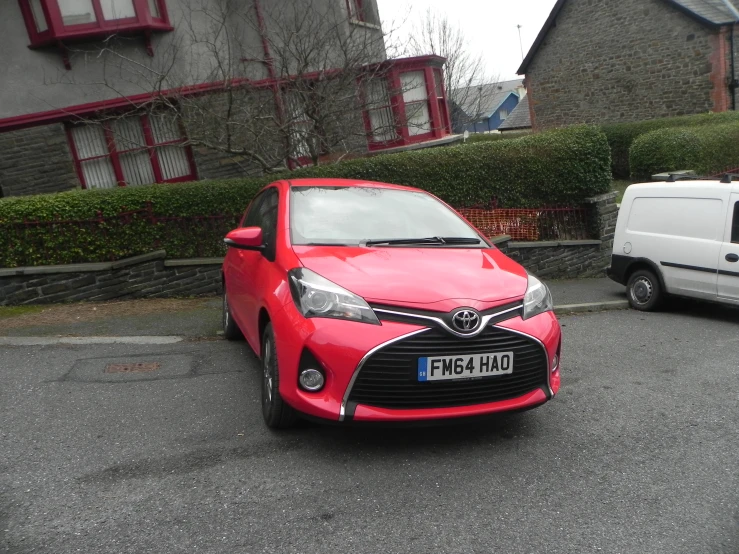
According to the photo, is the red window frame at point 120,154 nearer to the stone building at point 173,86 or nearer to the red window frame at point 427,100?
the stone building at point 173,86

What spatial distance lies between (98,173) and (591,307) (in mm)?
10029

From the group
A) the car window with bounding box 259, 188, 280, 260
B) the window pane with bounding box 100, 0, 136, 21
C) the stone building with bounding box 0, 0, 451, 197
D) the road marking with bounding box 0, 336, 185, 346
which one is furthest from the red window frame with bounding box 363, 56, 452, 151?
the car window with bounding box 259, 188, 280, 260

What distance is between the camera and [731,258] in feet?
27.3

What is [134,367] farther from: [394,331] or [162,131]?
[162,131]

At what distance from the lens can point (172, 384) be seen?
17.7 feet

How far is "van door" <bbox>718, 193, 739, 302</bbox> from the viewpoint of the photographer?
8.29 metres

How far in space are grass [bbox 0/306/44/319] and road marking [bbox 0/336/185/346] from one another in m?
1.37

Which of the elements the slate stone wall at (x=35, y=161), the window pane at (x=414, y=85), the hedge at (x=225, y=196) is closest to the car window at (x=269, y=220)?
the hedge at (x=225, y=196)

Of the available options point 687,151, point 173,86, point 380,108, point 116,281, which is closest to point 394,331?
point 116,281

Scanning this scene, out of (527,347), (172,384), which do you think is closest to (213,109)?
(172,384)

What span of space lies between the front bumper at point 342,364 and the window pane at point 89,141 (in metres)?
11.3

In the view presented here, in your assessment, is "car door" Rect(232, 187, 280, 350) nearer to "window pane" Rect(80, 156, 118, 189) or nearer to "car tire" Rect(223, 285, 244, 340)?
"car tire" Rect(223, 285, 244, 340)

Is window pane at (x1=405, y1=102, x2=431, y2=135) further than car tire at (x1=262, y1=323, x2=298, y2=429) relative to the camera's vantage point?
Yes

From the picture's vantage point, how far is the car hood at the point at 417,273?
3.85m
